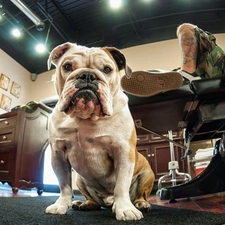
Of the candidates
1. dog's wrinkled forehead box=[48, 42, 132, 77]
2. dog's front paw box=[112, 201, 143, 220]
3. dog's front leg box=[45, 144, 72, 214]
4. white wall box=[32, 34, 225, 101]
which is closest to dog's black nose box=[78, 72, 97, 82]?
dog's wrinkled forehead box=[48, 42, 132, 77]

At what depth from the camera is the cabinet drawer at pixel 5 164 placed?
3005mm

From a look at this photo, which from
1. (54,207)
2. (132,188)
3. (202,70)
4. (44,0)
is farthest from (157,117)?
(44,0)

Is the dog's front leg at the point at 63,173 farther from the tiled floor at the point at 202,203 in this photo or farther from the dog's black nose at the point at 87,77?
the tiled floor at the point at 202,203

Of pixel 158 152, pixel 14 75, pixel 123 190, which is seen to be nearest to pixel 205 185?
pixel 123 190

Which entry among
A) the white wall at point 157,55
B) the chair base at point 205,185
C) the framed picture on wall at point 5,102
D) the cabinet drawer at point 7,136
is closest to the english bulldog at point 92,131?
the chair base at point 205,185

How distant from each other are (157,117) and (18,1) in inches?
125

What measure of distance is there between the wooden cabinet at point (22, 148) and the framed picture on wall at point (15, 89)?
232cm

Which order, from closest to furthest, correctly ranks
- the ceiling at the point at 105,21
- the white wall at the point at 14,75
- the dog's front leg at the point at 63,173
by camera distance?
the dog's front leg at the point at 63,173, the ceiling at the point at 105,21, the white wall at the point at 14,75

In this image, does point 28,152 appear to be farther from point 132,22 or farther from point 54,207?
point 132,22

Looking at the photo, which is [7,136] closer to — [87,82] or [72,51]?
[72,51]

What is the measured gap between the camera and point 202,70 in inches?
65.0

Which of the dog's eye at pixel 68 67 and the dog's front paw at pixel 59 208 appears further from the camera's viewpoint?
the dog's eye at pixel 68 67

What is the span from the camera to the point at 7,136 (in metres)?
3.17

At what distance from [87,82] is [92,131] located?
0.20m
